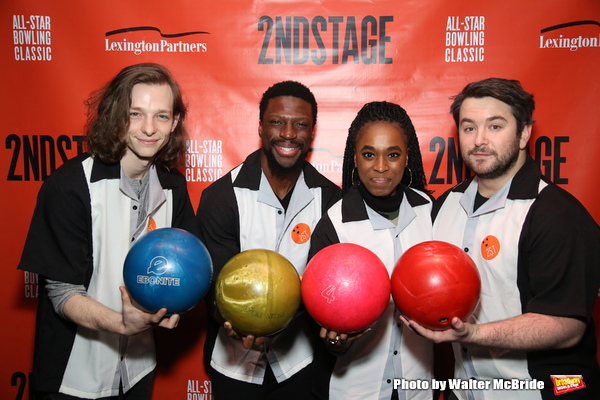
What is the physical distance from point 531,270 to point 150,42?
3267mm

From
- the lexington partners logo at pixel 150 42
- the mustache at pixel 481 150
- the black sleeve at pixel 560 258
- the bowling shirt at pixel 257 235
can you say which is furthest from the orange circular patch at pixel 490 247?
the lexington partners logo at pixel 150 42

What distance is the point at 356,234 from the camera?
2.41 metres

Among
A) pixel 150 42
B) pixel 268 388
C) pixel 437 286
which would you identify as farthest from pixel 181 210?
pixel 437 286

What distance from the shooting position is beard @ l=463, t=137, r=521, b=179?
7.55 feet

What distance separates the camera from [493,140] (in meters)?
2.32

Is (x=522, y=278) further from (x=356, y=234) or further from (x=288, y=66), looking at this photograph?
(x=288, y=66)

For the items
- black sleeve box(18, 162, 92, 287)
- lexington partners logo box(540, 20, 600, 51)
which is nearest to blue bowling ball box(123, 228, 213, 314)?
black sleeve box(18, 162, 92, 287)

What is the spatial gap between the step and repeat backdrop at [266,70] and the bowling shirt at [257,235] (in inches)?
36.9

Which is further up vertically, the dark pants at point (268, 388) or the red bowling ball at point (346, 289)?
the red bowling ball at point (346, 289)

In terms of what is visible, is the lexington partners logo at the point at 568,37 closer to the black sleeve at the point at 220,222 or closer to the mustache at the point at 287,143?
the mustache at the point at 287,143

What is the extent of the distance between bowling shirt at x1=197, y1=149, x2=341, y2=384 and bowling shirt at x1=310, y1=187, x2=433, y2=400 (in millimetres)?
255

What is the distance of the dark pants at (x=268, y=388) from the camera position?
2643 mm

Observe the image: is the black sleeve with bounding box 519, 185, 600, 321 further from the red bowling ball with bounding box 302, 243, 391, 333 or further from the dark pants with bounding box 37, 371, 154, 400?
the dark pants with bounding box 37, 371, 154, 400

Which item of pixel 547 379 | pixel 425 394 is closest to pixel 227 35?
pixel 425 394
